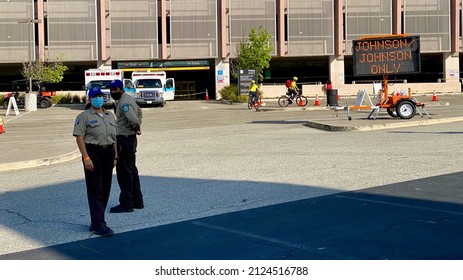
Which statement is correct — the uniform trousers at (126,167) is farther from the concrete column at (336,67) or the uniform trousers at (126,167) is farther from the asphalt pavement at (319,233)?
the concrete column at (336,67)

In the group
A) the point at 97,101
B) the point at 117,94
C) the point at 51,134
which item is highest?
the point at 117,94

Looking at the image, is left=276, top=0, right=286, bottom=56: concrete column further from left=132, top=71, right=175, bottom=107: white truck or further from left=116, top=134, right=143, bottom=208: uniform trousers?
left=116, top=134, right=143, bottom=208: uniform trousers

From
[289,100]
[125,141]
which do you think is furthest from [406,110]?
[125,141]

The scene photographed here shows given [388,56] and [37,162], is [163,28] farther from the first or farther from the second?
[37,162]

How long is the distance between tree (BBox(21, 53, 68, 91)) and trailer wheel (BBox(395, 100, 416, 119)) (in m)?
34.7

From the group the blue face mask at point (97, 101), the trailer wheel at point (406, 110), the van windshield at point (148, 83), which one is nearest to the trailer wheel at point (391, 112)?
the trailer wheel at point (406, 110)

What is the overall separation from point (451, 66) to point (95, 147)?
6264 cm

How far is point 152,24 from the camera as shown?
207ft

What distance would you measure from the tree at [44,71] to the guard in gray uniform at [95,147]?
47.3 m

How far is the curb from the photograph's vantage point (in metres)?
16.7

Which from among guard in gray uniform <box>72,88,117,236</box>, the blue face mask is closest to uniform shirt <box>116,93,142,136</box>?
guard in gray uniform <box>72,88,117,236</box>

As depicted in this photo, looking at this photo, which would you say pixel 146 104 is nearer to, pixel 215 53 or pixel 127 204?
pixel 215 53

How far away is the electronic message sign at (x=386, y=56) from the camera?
88.0 feet

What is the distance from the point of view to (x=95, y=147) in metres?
9.02
